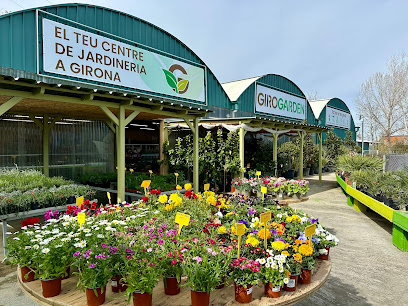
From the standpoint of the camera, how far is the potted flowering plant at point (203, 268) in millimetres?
1748

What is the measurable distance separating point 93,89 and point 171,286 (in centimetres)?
389

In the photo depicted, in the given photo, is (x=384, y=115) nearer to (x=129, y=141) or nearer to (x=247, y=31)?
(x=247, y=31)

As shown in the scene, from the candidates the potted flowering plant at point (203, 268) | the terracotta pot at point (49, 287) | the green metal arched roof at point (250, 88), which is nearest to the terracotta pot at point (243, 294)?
the potted flowering plant at point (203, 268)

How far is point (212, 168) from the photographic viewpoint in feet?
29.1

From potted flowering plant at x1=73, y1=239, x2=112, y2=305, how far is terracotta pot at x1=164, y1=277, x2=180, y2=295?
0.39m

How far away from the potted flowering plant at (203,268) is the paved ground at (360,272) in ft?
5.87

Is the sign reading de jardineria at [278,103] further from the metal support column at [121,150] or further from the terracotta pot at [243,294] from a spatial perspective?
the terracotta pot at [243,294]

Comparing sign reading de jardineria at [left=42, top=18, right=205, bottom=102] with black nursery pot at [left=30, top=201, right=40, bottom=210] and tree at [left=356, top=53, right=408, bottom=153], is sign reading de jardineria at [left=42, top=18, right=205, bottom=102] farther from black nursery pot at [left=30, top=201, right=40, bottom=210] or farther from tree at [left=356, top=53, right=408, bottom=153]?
tree at [left=356, top=53, right=408, bottom=153]

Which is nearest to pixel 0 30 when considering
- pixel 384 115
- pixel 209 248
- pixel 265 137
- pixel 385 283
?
pixel 209 248

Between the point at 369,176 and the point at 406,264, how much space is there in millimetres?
4100

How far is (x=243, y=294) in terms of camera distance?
1.85 meters

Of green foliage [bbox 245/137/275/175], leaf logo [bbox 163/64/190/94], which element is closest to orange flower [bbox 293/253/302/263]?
leaf logo [bbox 163/64/190/94]

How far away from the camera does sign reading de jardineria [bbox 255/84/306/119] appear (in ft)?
41.7

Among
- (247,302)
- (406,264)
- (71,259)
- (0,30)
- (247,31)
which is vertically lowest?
(406,264)
